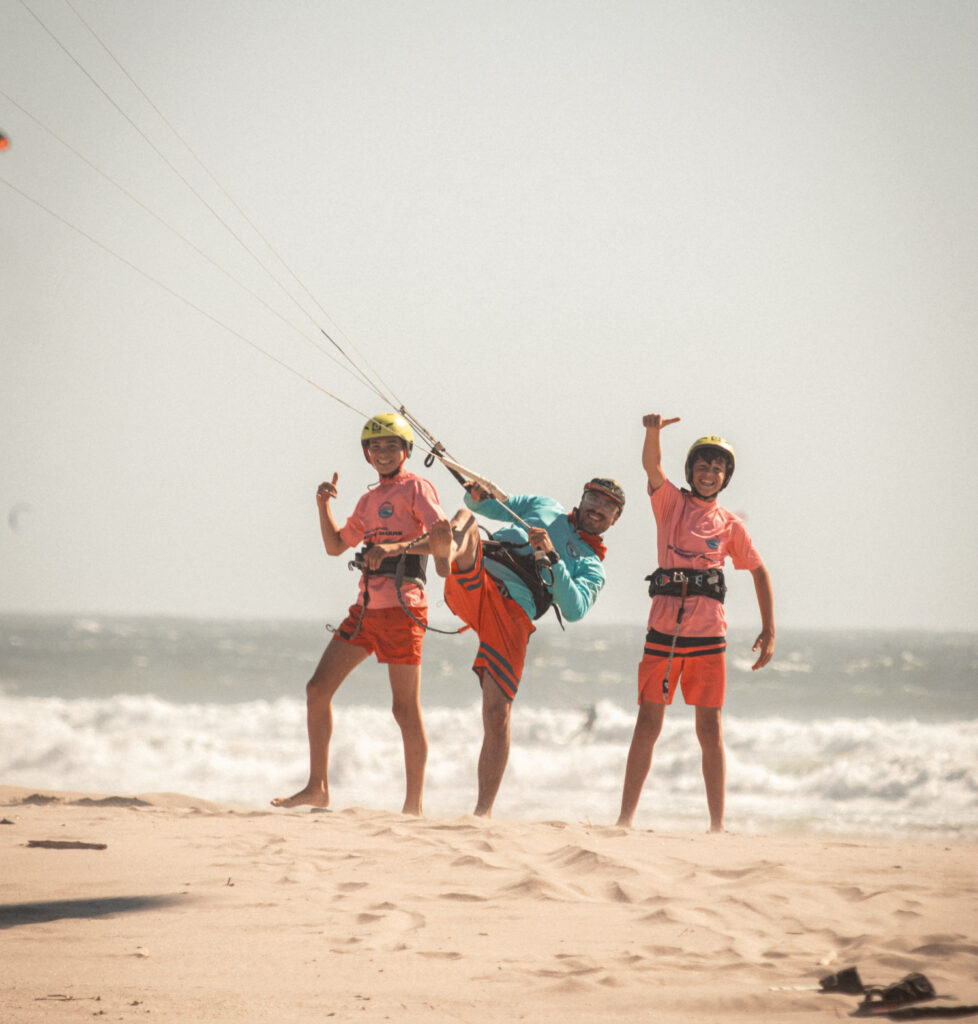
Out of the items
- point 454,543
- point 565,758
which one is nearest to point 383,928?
point 454,543

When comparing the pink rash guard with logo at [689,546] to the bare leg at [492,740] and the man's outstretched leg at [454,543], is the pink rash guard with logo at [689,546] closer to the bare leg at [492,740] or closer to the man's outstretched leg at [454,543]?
the bare leg at [492,740]

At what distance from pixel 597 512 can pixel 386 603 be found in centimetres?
115

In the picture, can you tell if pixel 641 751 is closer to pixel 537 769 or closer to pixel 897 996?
pixel 897 996

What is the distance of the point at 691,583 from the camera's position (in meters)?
5.35

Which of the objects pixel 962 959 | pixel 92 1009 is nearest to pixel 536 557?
pixel 962 959

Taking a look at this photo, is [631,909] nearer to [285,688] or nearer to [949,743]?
[949,743]

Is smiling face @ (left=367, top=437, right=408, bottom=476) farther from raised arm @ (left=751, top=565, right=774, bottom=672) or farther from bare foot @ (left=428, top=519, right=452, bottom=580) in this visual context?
raised arm @ (left=751, top=565, right=774, bottom=672)

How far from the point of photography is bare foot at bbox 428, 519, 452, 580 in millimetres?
4465

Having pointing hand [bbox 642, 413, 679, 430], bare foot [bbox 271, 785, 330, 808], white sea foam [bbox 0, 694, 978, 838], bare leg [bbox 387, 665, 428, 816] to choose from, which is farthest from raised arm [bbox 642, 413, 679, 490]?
white sea foam [bbox 0, 694, 978, 838]

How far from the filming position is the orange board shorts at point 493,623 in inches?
209

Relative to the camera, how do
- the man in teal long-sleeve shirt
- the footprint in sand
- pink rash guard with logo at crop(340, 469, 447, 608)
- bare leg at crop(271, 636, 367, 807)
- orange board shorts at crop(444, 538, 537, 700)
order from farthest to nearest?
bare leg at crop(271, 636, 367, 807), pink rash guard with logo at crop(340, 469, 447, 608), orange board shorts at crop(444, 538, 537, 700), the man in teal long-sleeve shirt, the footprint in sand

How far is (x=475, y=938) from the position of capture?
10.7 ft

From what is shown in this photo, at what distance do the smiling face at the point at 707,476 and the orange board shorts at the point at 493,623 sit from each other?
1.06m

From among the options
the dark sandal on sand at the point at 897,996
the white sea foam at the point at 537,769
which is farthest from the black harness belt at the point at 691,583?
the white sea foam at the point at 537,769
